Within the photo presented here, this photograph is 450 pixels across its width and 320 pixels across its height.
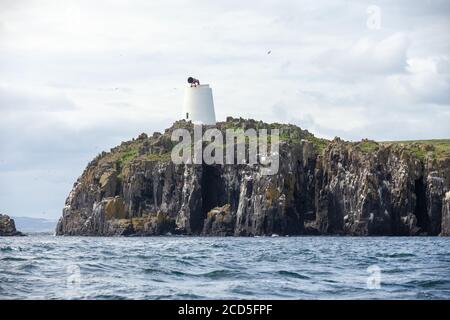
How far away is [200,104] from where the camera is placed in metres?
166

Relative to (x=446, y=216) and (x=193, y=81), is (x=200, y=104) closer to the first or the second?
(x=193, y=81)

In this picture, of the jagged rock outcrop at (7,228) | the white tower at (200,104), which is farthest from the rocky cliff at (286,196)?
the white tower at (200,104)

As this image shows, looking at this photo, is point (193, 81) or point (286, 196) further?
point (193, 81)

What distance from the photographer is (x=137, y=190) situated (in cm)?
15625

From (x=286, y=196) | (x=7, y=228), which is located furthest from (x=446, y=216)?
(x=7, y=228)

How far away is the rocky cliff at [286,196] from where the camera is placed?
436 ft

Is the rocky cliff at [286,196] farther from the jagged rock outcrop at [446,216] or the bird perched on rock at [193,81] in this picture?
the bird perched on rock at [193,81]

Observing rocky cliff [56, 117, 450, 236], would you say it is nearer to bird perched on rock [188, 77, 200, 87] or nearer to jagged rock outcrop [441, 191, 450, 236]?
jagged rock outcrop [441, 191, 450, 236]

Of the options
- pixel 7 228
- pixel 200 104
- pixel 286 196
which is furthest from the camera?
pixel 200 104

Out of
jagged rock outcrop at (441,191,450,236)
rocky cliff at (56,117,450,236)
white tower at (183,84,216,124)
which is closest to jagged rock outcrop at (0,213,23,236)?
rocky cliff at (56,117,450,236)

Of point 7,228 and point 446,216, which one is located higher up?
point 446,216

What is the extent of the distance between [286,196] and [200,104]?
35.3 meters
